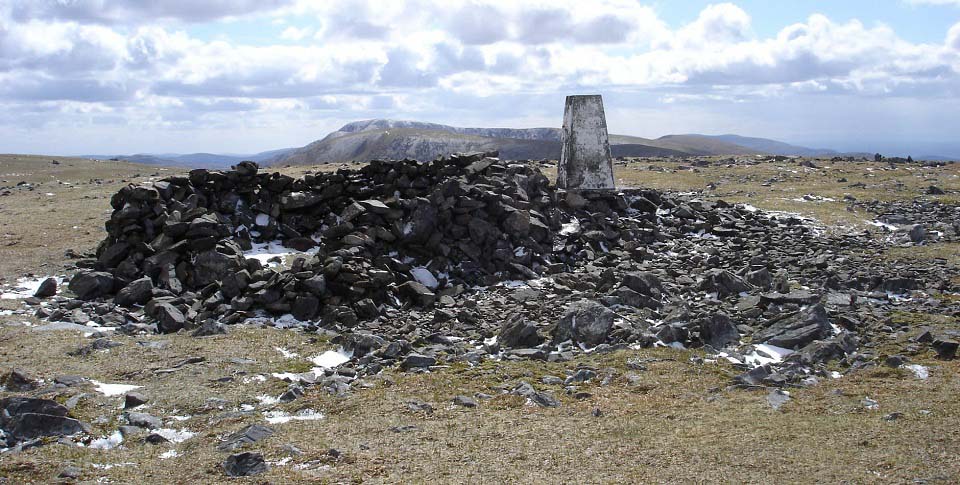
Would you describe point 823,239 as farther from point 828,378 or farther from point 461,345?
point 461,345

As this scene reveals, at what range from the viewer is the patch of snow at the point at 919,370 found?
12.5 metres

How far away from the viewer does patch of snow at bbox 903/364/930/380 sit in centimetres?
1248

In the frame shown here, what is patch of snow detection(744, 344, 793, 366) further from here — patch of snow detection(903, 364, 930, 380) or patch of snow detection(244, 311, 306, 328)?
patch of snow detection(244, 311, 306, 328)

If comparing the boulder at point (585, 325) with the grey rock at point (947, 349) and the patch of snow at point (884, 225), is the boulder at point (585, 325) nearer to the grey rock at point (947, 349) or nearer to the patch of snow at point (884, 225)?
the grey rock at point (947, 349)

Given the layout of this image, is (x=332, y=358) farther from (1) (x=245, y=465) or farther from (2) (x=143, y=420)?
(1) (x=245, y=465)

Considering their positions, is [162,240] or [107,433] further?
[162,240]

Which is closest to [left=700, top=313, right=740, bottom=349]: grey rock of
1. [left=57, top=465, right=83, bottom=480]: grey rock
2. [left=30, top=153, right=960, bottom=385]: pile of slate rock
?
[left=30, top=153, right=960, bottom=385]: pile of slate rock

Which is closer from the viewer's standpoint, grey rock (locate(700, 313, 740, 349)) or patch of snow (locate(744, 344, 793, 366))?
patch of snow (locate(744, 344, 793, 366))

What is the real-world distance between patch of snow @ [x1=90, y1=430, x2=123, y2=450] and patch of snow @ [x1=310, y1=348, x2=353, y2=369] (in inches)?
178

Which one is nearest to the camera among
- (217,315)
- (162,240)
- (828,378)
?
(828,378)

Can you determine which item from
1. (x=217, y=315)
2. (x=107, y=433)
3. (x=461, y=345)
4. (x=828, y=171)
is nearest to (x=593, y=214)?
(x=461, y=345)

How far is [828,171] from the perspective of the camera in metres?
51.3

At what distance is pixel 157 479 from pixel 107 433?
6.58 feet

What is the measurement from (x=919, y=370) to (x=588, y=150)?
58.4 ft
